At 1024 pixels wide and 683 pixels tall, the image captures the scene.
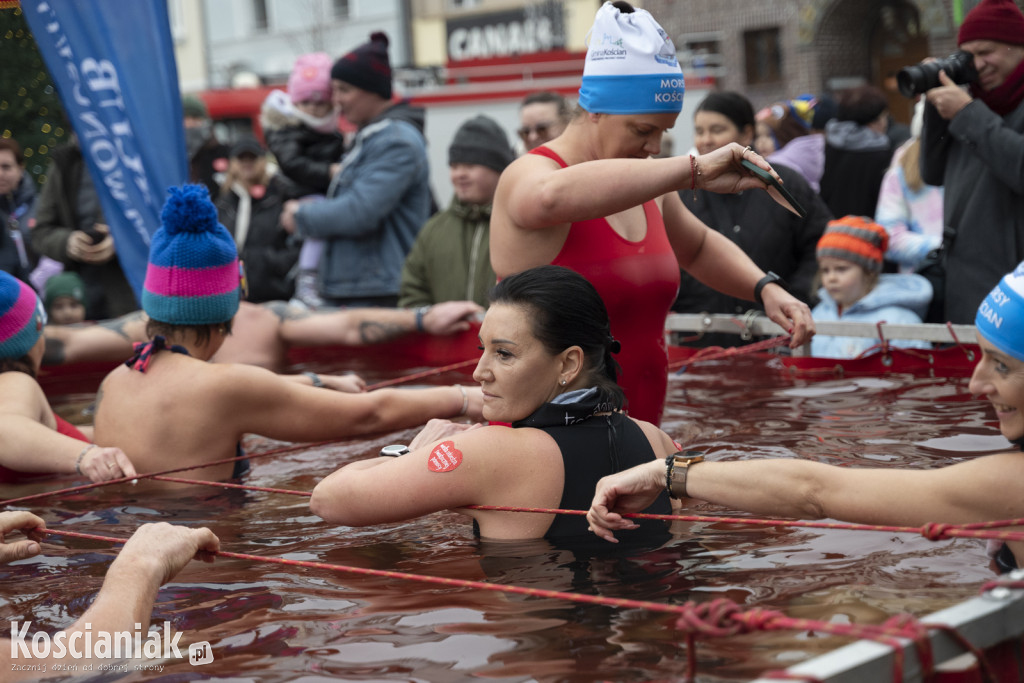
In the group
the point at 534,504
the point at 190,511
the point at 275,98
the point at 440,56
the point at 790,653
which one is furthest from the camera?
the point at 440,56

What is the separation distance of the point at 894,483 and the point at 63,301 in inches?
248

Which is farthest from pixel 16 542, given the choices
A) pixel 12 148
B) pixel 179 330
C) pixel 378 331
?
pixel 12 148

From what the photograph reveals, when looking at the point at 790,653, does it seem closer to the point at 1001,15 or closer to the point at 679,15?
the point at 1001,15

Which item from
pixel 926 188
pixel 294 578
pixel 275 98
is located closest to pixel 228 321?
pixel 294 578

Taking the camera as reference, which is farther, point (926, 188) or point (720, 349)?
point (926, 188)

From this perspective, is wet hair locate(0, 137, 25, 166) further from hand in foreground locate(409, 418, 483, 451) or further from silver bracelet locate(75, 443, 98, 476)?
hand in foreground locate(409, 418, 483, 451)

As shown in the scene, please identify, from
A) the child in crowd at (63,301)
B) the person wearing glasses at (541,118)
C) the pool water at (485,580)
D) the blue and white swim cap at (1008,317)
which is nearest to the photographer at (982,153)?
the pool water at (485,580)

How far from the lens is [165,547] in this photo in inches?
114

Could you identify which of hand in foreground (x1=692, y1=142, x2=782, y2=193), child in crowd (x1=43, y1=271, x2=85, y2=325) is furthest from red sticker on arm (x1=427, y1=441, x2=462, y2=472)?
child in crowd (x1=43, y1=271, x2=85, y2=325)

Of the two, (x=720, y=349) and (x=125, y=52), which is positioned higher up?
(x=125, y=52)

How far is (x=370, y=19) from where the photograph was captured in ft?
113

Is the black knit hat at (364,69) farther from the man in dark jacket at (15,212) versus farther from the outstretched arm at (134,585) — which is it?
the outstretched arm at (134,585)

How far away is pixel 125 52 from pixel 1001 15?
498 centimetres

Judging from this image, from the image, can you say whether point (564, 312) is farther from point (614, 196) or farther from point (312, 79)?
point (312, 79)
